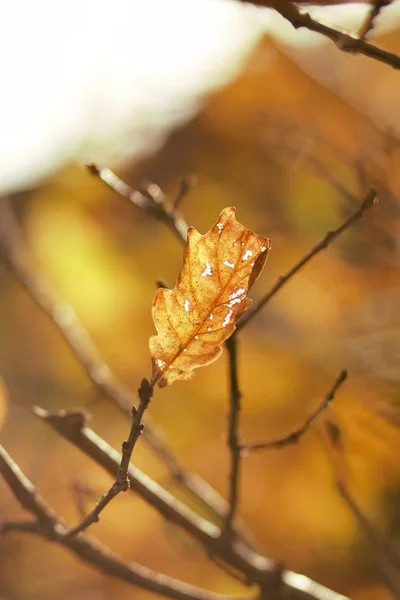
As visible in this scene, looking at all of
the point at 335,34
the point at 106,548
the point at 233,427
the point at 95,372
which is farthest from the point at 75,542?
the point at 335,34

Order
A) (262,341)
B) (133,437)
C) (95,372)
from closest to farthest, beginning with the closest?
1. (133,437)
2. (95,372)
3. (262,341)

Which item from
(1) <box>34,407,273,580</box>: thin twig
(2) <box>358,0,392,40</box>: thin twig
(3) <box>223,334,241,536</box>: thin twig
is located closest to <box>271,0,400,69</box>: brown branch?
(2) <box>358,0,392,40</box>: thin twig

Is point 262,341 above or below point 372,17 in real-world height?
below

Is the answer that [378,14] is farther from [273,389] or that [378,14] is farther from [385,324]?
[273,389]

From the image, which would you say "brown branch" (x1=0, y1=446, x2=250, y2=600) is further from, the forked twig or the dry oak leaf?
the dry oak leaf

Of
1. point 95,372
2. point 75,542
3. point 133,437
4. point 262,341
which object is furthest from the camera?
point 262,341

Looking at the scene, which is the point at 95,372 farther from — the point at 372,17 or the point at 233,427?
the point at 372,17

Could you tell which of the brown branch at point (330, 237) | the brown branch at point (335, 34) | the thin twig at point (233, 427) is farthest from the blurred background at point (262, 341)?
the brown branch at point (335, 34)
